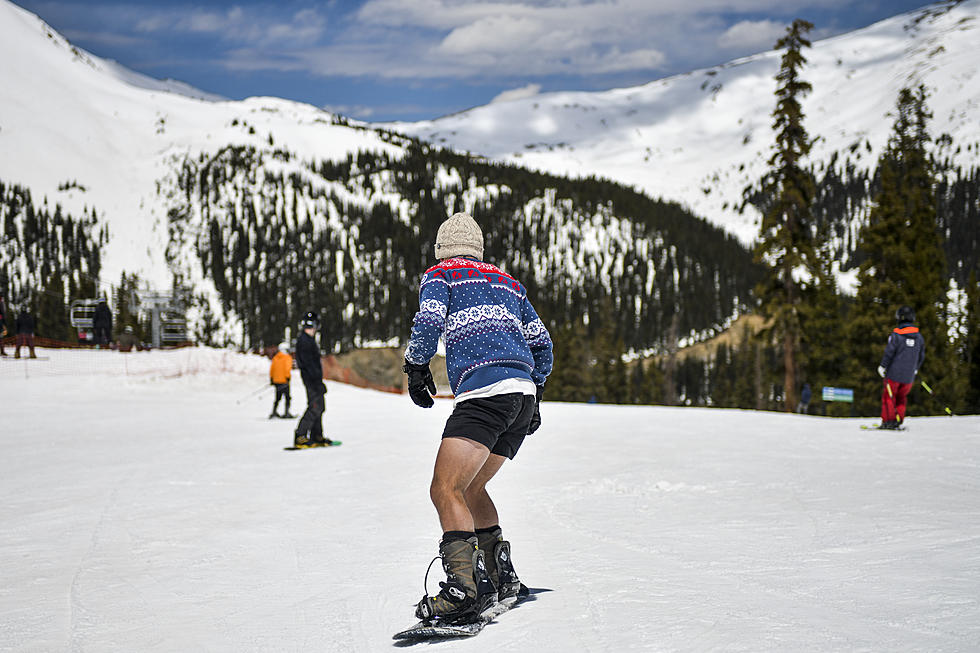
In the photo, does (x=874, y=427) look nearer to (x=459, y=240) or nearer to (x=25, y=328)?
(x=459, y=240)

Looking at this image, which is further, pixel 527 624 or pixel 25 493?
pixel 25 493

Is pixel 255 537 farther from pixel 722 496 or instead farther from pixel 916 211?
pixel 916 211

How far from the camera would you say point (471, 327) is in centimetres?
377

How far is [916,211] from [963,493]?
37.8m

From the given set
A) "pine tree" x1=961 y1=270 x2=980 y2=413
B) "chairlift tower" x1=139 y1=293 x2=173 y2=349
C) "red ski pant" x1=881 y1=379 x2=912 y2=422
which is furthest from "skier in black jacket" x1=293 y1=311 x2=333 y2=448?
"pine tree" x1=961 y1=270 x2=980 y2=413

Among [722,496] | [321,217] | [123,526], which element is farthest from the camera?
[321,217]

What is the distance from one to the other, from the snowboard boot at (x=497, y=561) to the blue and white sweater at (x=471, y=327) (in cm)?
79

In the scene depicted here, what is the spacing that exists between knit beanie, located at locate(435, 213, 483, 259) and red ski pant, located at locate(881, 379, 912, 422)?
408 inches

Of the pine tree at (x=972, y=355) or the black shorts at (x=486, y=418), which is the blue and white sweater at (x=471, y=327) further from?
the pine tree at (x=972, y=355)

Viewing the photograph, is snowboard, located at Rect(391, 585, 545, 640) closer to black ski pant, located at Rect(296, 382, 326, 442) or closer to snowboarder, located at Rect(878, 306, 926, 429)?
black ski pant, located at Rect(296, 382, 326, 442)

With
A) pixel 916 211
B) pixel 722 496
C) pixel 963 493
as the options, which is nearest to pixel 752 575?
pixel 722 496

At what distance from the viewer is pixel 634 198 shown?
602 feet

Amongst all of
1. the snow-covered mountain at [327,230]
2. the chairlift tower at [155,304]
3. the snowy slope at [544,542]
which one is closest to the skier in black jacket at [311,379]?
the snowy slope at [544,542]

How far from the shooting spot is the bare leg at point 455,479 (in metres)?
3.58
